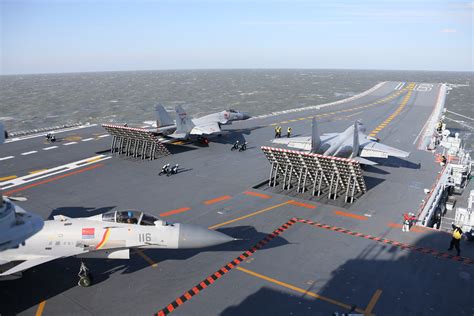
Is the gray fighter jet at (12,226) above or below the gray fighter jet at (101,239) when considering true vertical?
above

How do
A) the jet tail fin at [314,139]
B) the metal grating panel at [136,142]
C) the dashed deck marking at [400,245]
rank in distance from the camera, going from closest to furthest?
1. the dashed deck marking at [400,245]
2. the jet tail fin at [314,139]
3. the metal grating panel at [136,142]

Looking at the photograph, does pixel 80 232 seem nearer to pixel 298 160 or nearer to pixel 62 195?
pixel 62 195

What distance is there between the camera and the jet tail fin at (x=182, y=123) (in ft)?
118

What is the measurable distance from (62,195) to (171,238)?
45.1ft

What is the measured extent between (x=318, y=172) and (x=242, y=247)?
31.3 feet

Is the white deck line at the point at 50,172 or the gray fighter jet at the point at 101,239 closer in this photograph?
the gray fighter jet at the point at 101,239

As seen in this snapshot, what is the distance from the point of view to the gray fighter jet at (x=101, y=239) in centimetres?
1287

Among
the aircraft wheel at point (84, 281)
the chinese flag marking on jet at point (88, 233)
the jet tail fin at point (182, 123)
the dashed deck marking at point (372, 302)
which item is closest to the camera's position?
the dashed deck marking at point (372, 302)

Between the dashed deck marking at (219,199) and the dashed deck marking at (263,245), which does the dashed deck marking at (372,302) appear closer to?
the dashed deck marking at (263,245)

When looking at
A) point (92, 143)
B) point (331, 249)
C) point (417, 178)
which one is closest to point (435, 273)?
point (331, 249)

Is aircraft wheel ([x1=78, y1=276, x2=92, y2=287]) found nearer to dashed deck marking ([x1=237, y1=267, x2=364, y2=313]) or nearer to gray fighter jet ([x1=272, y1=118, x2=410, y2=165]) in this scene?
dashed deck marking ([x1=237, y1=267, x2=364, y2=313])

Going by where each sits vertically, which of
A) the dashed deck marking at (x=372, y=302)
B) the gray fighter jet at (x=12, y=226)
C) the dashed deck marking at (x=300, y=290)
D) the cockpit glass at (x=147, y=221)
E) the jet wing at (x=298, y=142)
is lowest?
the dashed deck marking at (x=372, y=302)

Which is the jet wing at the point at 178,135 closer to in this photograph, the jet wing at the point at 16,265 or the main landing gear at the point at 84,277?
the main landing gear at the point at 84,277

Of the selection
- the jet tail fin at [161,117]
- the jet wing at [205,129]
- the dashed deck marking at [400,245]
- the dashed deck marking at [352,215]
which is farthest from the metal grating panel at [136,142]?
the dashed deck marking at [352,215]
